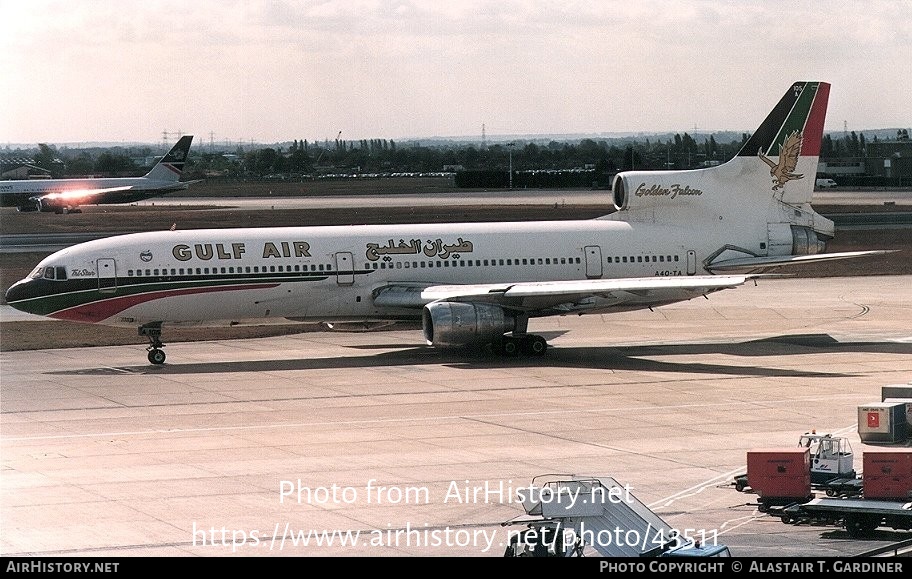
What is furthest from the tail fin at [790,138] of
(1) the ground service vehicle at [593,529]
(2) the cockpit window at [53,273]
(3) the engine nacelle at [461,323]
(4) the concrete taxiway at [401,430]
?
(1) the ground service vehicle at [593,529]

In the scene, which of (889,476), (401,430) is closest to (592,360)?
(401,430)

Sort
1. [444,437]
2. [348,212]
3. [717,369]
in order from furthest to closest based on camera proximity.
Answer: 1. [348,212]
2. [717,369]
3. [444,437]

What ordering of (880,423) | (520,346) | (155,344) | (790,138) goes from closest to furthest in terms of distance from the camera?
(880,423)
(155,344)
(520,346)
(790,138)

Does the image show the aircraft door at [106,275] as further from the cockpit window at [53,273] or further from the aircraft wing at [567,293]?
the aircraft wing at [567,293]

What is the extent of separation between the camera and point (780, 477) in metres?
24.5

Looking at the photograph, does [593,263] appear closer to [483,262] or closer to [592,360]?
[483,262]

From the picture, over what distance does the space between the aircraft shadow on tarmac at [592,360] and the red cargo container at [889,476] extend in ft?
53.8

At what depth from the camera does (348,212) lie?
12500 cm

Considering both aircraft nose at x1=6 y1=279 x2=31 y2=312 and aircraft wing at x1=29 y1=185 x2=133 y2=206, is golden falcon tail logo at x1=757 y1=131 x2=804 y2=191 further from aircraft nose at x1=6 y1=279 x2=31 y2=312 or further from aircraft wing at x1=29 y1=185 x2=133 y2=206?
aircraft wing at x1=29 y1=185 x2=133 y2=206

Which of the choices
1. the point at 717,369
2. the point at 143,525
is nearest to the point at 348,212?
the point at 717,369

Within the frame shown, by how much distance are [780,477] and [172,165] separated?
126216 millimetres
